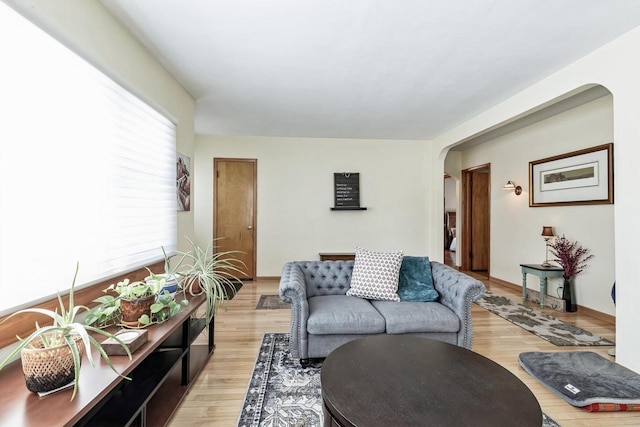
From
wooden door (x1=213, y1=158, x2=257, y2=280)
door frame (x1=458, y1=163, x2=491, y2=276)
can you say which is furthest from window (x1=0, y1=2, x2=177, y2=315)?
door frame (x1=458, y1=163, x2=491, y2=276)

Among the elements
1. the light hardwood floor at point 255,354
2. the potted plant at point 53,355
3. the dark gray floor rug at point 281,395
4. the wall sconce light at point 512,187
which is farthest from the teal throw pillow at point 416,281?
the wall sconce light at point 512,187

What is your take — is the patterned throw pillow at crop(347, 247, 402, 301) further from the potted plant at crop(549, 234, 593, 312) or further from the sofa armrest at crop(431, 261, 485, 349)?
the potted plant at crop(549, 234, 593, 312)

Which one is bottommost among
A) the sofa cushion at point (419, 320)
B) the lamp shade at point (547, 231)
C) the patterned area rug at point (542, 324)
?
the patterned area rug at point (542, 324)

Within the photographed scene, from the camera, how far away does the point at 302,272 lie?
2795mm

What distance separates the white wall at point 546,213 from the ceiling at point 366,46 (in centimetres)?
119

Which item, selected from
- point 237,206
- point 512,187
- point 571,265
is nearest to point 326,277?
point 237,206

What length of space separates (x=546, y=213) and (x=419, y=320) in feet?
10.6

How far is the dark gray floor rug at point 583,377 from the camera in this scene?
1.85 m

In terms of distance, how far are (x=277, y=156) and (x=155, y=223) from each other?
295cm

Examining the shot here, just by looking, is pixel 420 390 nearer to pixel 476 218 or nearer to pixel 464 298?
pixel 464 298

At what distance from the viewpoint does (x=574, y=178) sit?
12.1 ft

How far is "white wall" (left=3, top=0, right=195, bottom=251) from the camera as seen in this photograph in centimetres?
148

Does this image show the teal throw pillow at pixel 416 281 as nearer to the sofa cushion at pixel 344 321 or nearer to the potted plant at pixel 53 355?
the sofa cushion at pixel 344 321

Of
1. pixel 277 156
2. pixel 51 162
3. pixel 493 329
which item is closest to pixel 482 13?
pixel 51 162
